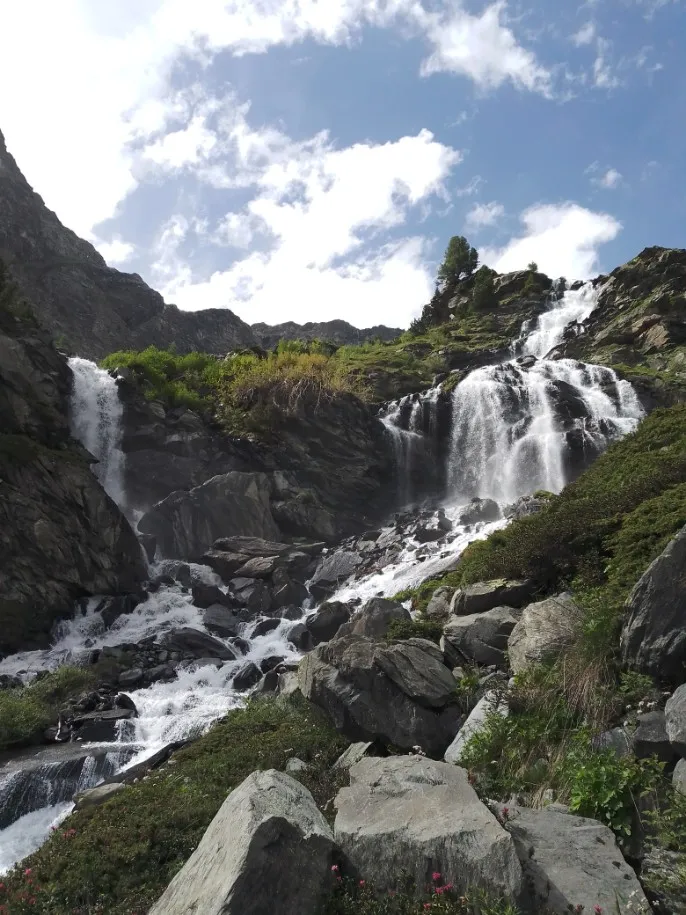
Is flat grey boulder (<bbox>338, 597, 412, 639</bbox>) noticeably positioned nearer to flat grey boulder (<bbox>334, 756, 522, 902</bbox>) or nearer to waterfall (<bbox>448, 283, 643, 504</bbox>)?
flat grey boulder (<bbox>334, 756, 522, 902</bbox>)

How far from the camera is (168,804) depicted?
680 centimetres

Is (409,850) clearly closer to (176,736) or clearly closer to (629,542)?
(629,542)

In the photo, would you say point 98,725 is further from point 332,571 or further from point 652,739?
point 652,739

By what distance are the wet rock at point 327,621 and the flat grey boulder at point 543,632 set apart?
1028cm

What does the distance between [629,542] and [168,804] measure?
730cm

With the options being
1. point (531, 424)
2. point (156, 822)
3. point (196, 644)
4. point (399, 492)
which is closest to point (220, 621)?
point (196, 644)

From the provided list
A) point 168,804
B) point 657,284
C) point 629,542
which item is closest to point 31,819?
point 168,804

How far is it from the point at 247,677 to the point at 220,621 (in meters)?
4.98

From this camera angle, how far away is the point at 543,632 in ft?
25.2

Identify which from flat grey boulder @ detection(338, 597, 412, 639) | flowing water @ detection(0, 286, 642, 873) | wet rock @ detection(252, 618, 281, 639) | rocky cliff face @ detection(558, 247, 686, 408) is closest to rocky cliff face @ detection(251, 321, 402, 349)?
rocky cliff face @ detection(558, 247, 686, 408)

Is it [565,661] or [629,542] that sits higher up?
[629,542]

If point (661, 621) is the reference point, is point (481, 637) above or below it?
below

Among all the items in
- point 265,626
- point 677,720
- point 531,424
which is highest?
point 531,424

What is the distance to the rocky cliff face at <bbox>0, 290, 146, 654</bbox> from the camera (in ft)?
65.5
